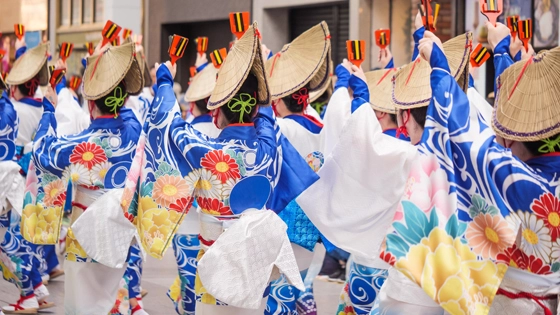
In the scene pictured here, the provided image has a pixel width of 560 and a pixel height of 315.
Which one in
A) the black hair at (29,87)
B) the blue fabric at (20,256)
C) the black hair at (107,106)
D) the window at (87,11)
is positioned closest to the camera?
the black hair at (107,106)

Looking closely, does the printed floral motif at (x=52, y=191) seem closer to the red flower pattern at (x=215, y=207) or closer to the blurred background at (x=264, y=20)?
the red flower pattern at (x=215, y=207)

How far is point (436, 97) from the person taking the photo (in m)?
3.28

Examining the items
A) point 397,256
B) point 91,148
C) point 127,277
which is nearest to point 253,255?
point 397,256

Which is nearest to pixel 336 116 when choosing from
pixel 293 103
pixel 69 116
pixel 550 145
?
pixel 293 103

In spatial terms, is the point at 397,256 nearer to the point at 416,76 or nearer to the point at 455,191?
the point at 455,191

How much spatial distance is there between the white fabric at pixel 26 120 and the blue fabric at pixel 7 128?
121 centimetres

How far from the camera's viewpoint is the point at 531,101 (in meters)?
3.21

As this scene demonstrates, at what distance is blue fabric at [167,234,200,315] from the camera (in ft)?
16.8

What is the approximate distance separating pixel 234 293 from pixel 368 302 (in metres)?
0.94

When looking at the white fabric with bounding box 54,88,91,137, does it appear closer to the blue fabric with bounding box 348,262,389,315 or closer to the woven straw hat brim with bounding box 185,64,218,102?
the woven straw hat brim with bounding box 185,64,218,102

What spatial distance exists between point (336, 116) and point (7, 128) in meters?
2.32

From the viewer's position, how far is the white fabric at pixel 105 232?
495 centimetres

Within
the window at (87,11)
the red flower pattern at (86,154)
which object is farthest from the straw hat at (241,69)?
the window at (87,11)

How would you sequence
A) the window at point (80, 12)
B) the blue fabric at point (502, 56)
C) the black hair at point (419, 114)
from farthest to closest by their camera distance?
the window at point (80, 12) → the black hair at point (419, 114) → the blue fabric at point (502, 56)
